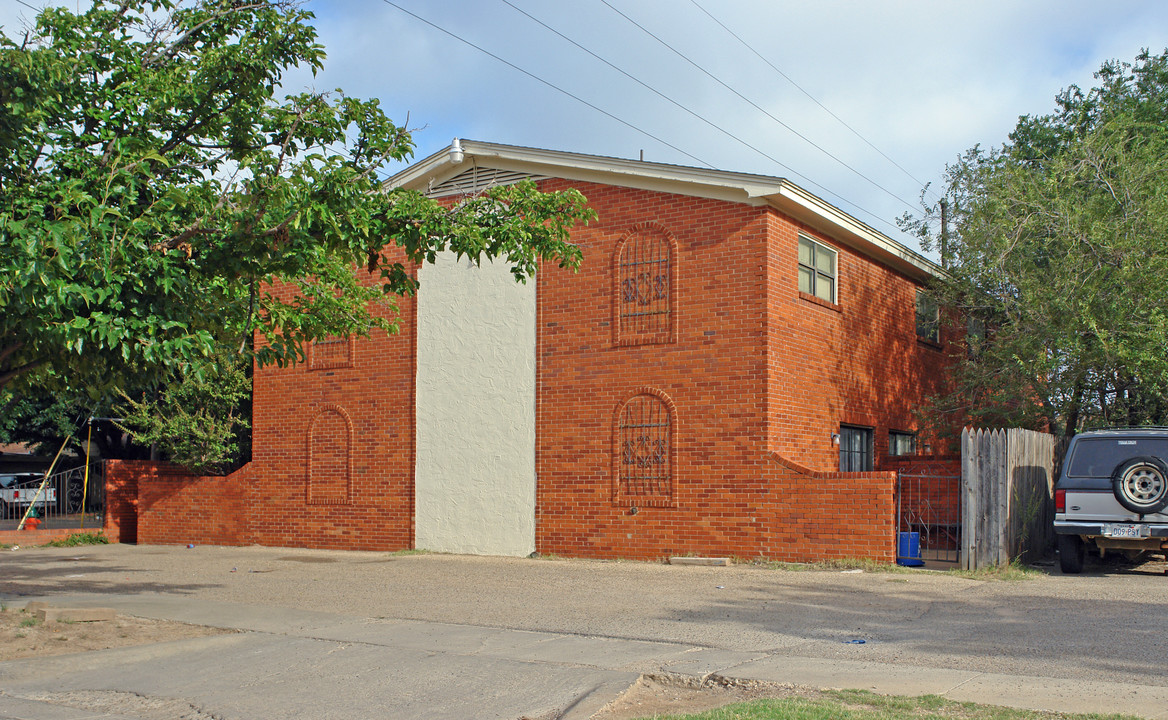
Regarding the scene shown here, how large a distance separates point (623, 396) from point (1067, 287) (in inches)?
293

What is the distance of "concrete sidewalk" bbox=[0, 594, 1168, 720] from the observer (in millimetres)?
6871

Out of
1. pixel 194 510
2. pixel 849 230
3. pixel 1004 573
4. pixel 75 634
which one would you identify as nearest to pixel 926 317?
pixel 849 230

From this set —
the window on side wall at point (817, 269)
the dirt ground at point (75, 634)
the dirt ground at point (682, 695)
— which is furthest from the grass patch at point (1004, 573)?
the dirt ground at point (75, 634)

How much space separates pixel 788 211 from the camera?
53.3ft

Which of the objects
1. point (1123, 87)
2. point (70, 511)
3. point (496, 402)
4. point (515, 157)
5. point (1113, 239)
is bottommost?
point (70, 511)

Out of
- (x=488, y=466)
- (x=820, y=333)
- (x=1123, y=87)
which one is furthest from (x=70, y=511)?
(x=1123, y=87)

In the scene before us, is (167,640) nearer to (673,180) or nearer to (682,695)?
(682,695)

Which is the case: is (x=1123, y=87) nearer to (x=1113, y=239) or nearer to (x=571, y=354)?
(x=1113, y=239)

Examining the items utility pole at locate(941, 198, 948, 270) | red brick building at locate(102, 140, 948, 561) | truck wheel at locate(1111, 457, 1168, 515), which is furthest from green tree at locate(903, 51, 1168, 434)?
truck wheel at locate(1111, 457, 1168, 515)

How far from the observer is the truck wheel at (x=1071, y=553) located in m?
13.5

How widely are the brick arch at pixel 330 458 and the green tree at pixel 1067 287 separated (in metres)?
11.3

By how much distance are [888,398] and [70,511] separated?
65.8 ft

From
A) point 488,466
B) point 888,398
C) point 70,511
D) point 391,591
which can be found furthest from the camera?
point 70,511

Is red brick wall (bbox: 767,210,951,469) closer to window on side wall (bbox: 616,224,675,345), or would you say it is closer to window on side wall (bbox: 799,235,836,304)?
window on side wall (bbox: 799,235,836,304)
